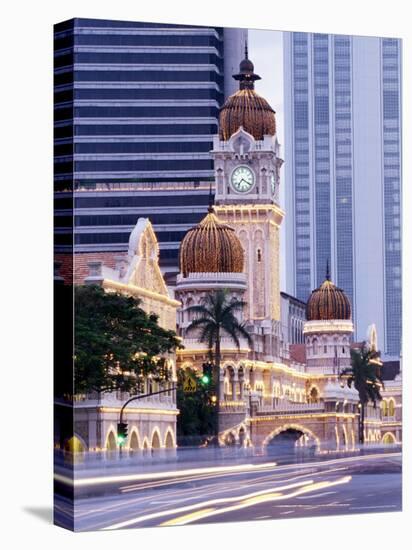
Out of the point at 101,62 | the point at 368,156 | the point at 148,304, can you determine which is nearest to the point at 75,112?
the point at 101,62

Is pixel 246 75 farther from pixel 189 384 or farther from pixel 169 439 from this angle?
pixel 169 439

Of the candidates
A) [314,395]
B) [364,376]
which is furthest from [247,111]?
[364,376]

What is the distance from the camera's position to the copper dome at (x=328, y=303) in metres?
57.0

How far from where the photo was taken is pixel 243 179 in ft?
192

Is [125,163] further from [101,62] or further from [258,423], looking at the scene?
[258,423]

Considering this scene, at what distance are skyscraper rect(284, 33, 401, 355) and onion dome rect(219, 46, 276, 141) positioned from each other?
2.51 feet

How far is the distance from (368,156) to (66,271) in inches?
392

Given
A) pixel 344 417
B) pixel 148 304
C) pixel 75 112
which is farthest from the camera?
pixel 344 417

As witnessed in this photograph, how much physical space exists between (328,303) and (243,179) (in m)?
4.10

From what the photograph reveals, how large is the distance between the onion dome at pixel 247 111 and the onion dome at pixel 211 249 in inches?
95.3

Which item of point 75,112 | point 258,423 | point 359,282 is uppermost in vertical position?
point 75,112

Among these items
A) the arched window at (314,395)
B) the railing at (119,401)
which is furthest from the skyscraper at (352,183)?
the railing at (119,401)

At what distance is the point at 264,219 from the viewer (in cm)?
5797

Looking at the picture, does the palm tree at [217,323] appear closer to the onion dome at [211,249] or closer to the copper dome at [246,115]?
the onion dome at [211,249]
